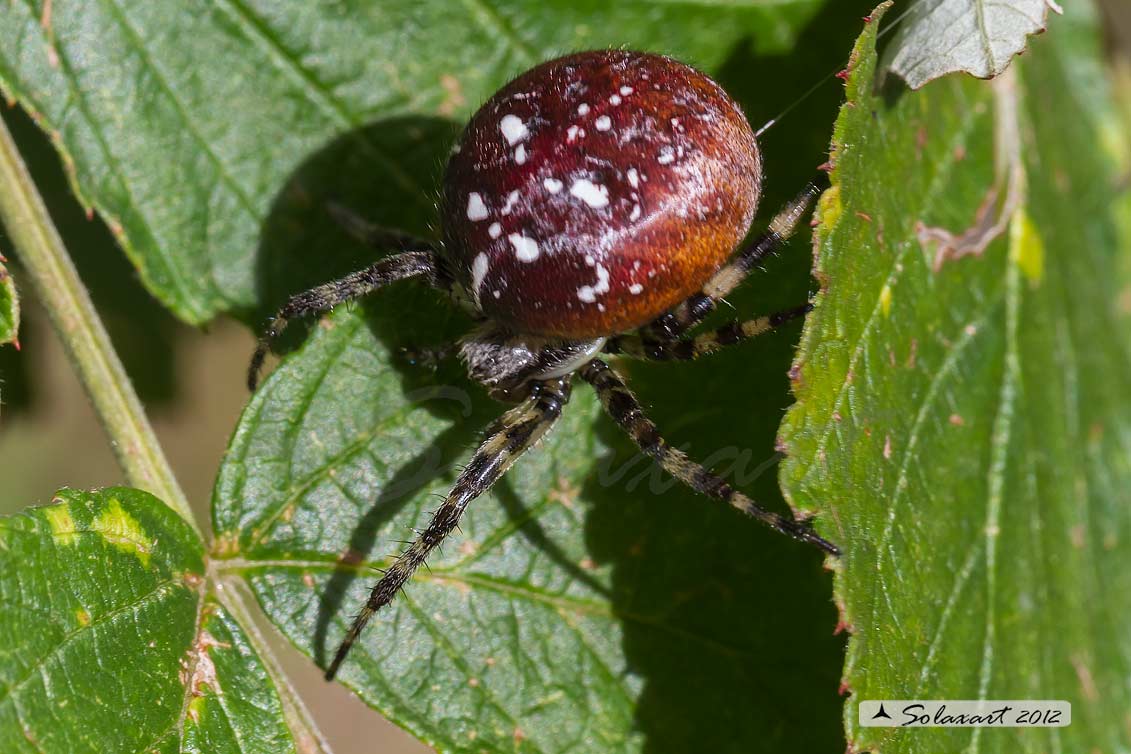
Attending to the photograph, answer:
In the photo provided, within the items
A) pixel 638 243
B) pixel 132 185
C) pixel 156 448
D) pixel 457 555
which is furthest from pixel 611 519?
pixel 132 185

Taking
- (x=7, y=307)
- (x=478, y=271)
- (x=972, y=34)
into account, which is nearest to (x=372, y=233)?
(x=478, y=271)

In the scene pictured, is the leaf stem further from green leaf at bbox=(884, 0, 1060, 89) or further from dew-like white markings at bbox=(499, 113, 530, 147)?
green leaf at bbox=(884, 0, 1060, 89)

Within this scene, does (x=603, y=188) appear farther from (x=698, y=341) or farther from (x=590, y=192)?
(x=698, y=341)

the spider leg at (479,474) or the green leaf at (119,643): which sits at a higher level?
the spider leg at (479,474)

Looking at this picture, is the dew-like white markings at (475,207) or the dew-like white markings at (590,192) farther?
the dew-like white markings at (475,207)

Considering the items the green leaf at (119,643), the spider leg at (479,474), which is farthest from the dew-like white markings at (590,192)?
the green leaf at (119,643)

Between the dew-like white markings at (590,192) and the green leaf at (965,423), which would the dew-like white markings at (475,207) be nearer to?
the dew-like white markings at (590,192)

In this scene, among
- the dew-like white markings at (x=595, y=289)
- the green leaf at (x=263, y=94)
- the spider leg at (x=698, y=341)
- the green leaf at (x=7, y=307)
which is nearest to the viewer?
the green leaf at (x=7, y=307)
